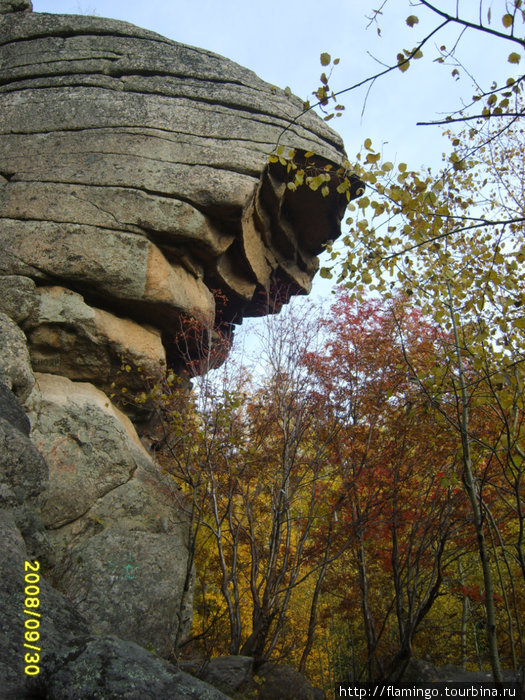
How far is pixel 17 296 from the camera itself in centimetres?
892

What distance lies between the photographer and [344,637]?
20.5 metres

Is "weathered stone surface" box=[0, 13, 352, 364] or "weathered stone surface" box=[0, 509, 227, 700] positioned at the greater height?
"weathered stone surface" box=[0, 13, 352, 364]

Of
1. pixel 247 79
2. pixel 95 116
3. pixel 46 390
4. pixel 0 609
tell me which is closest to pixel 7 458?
pixel 0 609

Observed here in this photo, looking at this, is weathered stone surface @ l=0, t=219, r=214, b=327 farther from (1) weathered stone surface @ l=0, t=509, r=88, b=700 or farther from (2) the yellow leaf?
(2) the yellow leaf

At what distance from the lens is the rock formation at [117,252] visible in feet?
24.8

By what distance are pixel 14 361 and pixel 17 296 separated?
1639mm

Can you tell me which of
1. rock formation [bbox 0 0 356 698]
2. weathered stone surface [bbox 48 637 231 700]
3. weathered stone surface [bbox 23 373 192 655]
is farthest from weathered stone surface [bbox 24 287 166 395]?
weathered stone surface [bbox 48 637 231 700]

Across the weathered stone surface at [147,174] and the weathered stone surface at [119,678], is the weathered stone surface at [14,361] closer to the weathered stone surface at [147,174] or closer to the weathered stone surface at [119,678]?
the weathered stone surface at [147,174]

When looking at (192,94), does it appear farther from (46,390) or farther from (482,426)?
(482,426)

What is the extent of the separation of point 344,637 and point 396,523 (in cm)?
1557

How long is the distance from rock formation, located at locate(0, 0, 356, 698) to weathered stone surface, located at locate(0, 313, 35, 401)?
3 centimetres

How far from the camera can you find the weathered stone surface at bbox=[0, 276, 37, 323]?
348 inches

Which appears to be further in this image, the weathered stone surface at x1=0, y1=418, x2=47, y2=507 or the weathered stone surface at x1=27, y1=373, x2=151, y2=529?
the weathered stone surface at x1=27, y1=373, x2=151, y2=529

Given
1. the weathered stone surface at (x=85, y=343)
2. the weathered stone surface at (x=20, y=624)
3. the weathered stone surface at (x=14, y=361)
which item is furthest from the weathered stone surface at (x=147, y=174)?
the weathered stone surface at (x=20, y=624)
